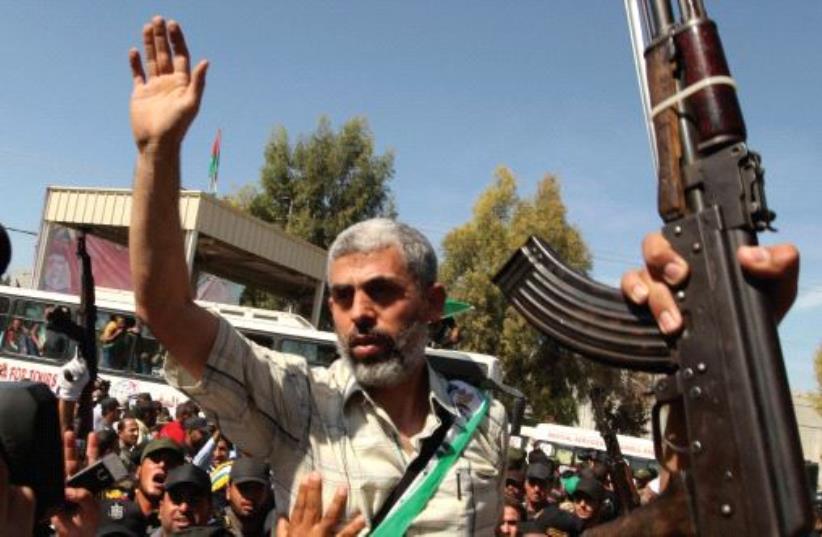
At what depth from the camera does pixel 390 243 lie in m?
2.32

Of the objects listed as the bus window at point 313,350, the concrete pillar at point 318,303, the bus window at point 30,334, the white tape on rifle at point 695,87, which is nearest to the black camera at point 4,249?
the white tape on rifle at point 695,87

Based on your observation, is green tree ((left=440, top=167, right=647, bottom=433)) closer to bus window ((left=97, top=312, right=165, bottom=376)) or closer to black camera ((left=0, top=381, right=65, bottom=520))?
bus window ((left=97, top=312, right=165, bottom=376))

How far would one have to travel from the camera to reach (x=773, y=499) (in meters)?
1.62

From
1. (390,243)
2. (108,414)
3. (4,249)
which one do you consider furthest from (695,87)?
(108,414)

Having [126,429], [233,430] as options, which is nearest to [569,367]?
[126,429]

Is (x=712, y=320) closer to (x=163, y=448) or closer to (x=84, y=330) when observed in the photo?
(x=163, y=448)

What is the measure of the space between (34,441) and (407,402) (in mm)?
1032

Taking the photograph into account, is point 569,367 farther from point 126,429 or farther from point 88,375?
point 88,375

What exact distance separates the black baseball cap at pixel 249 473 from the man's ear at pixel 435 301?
2.51 meters

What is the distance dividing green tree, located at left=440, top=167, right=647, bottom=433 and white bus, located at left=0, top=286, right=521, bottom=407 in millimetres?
13720

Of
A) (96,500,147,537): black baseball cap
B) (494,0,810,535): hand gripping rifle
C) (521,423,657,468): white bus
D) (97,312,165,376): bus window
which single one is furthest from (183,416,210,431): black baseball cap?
(521,423,657,468): white bus

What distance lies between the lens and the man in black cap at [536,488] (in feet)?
24.9

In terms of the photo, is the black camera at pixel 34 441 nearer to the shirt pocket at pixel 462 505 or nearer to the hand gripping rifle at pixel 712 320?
the shirt pocket at pixel 462 505

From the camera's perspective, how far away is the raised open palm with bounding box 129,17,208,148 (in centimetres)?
193
